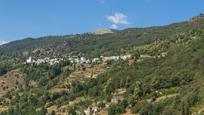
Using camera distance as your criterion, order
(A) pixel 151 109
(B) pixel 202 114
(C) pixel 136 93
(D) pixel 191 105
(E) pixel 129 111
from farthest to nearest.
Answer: (C) pixel 136 93, (E) pixel 129 111, (A) pixel 151 109, (D) pixel 191 105, (B) pixel 202 114

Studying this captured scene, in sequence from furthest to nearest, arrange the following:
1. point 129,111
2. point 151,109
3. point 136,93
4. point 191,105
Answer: point 136,93
point 129,111
point 151,109
point 191,105

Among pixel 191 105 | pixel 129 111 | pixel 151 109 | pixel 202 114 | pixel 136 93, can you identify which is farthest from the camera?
pixel 136 93

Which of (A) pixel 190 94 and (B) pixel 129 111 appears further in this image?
(B) pixel 129 111

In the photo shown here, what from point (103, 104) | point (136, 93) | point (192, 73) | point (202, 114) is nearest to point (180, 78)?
point (192, 73)

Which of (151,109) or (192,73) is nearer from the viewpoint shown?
(151,109)

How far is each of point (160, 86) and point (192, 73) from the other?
12557mm

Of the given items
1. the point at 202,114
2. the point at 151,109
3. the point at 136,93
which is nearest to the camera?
the point at 202,114

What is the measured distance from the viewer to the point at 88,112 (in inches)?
7451

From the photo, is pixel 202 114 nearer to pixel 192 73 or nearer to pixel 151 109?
pixel 151 109

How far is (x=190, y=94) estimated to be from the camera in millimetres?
164750

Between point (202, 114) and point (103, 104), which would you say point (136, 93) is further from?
point (202, 114)

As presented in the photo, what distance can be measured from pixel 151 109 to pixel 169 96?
11383 mm

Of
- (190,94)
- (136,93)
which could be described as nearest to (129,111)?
(136,93)

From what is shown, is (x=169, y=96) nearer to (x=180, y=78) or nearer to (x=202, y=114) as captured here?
(x=180, y=78)
